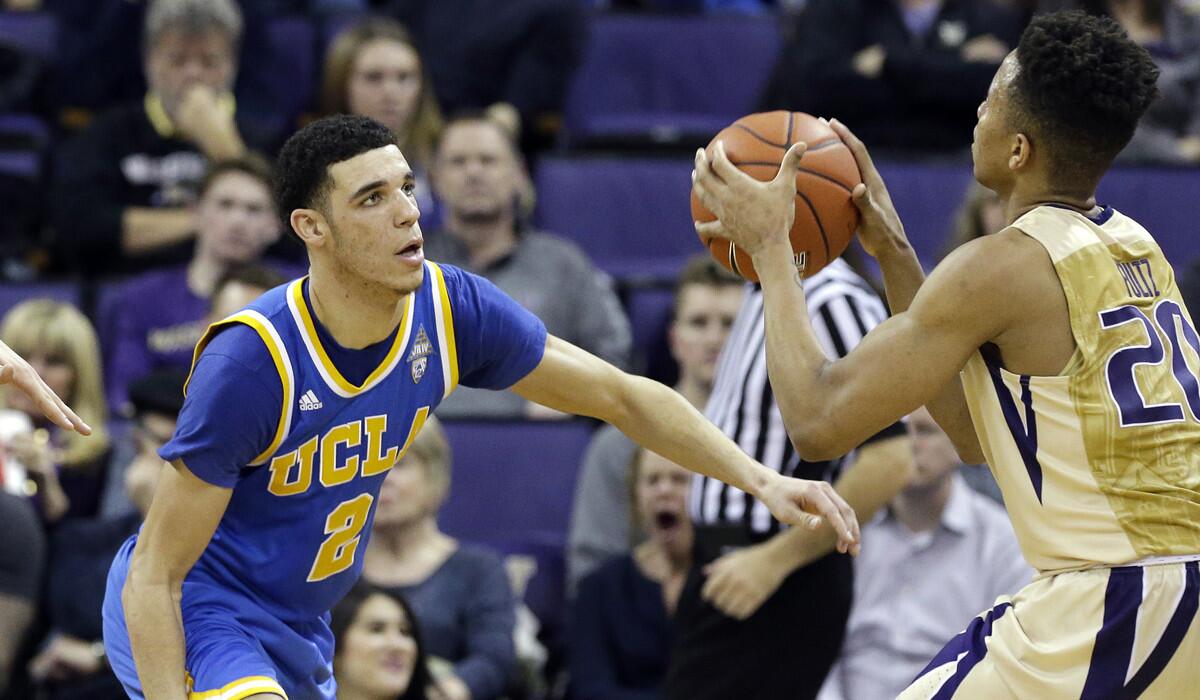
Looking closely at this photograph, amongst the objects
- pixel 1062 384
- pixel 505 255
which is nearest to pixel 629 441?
pixel 505 255

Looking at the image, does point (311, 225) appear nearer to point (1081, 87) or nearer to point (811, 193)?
point (811, 193)

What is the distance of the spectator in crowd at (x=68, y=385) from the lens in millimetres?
7117

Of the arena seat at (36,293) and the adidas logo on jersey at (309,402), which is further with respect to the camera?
the arena seat at (36,293)

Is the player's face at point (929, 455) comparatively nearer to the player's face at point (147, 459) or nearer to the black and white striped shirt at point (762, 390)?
the black and white striped shirt at point (762, 390)

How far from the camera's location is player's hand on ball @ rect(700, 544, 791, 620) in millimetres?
4910

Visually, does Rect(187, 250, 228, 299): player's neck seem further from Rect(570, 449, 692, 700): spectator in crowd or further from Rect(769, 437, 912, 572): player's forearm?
Rect(769, 437, 912, 572): player's forearm

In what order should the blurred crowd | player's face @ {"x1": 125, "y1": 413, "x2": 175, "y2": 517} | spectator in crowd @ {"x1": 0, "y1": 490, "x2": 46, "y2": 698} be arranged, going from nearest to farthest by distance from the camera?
spectator in crowd @ {"x1": 0, "y1": 490, "x2": 46, "y2": 698} → the blurred crowd → player's face @ {"x1": 125, "y1": 413, "x2": 175, "y2": 517}

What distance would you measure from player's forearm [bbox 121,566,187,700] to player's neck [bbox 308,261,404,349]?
68cm

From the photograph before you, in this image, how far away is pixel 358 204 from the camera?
13.2 ft

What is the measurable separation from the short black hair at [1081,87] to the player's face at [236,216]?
457 centimetres

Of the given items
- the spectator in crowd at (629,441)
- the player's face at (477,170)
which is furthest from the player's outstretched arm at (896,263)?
the player's face at (477,170)

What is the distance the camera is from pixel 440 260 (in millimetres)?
7945

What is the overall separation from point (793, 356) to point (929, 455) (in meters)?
2.76

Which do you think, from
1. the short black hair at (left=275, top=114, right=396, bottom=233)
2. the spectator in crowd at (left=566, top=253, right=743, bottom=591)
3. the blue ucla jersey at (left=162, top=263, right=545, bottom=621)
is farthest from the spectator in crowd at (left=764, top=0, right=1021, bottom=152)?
the short black hair at (left=275, top=114, right=396, bottom=233)
